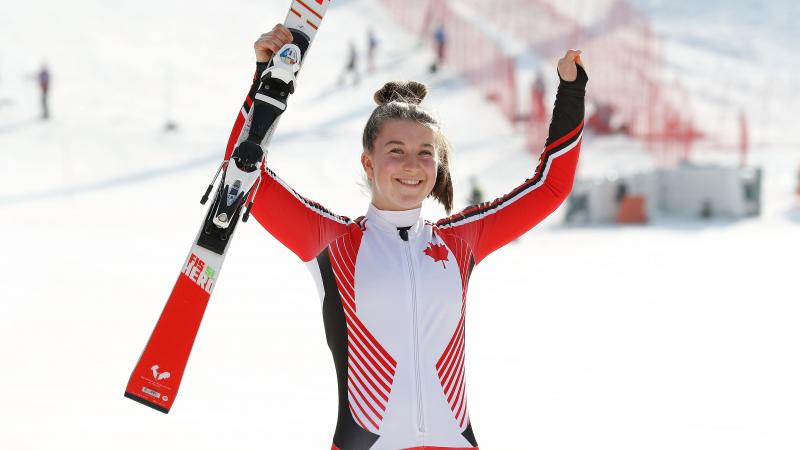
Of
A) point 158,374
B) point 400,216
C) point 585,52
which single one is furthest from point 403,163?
point 585,52

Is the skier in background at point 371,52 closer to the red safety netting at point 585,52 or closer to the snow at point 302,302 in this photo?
the red safety netting at point 585,52

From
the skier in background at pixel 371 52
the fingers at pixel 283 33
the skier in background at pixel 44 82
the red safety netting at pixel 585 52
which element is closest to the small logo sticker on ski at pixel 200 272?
the fingers at pixel 283 33

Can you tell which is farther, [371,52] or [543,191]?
[371,52]

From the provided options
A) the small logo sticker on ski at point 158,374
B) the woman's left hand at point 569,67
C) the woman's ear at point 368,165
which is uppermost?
the woman's left hand at point 569,67

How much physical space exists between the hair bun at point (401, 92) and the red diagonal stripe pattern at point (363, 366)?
457 mm

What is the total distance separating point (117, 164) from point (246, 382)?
1162 centimetres

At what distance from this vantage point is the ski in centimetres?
253

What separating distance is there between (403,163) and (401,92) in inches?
11.3

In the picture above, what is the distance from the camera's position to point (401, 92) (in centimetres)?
266

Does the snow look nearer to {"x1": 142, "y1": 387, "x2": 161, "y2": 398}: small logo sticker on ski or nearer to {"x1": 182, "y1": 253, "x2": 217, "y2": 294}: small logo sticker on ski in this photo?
{"x1": 182, "y1": 253, "x2": 217, "y2": 294}: small logo sticker on ski

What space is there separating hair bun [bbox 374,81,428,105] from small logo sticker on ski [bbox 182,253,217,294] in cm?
67

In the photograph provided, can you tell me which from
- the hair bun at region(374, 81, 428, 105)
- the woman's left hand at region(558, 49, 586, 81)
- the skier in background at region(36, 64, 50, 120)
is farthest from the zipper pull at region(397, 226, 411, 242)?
the skier in background at region(36, 64, 50, 120)

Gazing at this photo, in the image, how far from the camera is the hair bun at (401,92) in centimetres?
264

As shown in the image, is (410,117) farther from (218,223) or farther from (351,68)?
(351,68)
